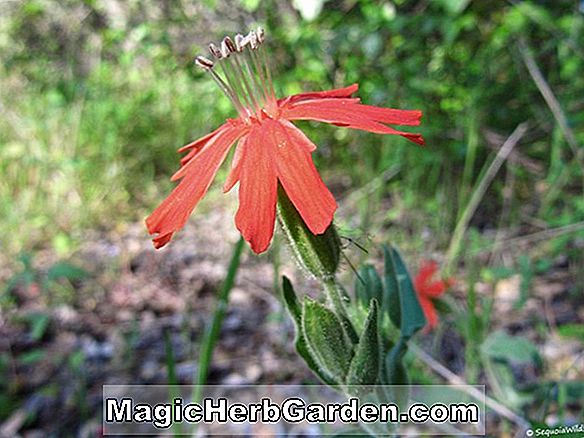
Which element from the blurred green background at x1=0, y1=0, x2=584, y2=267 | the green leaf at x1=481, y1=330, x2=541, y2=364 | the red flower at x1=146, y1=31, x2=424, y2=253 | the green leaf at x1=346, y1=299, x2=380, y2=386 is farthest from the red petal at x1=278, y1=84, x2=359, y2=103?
the green leaf at x1=481, y1=330, x2=541, y2=364

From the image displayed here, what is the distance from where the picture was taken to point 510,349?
1.02 m

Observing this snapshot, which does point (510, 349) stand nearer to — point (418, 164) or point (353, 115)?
point (353, 115)

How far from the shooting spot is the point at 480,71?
1902mm

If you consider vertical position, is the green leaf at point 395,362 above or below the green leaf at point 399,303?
below

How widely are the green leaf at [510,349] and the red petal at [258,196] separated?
0.69 metres

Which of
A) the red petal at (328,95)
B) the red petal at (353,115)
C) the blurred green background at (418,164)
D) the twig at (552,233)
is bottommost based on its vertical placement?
the red petal at (353,115)

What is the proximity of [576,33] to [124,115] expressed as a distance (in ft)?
7.84

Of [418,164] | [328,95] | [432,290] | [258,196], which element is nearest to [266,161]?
[258,196]

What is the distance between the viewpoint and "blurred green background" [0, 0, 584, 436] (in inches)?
56.6

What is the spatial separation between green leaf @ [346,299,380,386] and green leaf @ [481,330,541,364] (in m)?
0.53

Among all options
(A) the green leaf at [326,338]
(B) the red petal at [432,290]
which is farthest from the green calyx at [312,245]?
(B) the red petal at [432,290]

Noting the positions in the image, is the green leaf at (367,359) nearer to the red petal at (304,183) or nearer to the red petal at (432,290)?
the red petal at (304,183)

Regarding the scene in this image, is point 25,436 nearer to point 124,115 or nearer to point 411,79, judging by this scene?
point 411,79

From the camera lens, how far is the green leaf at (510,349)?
1.00 m
